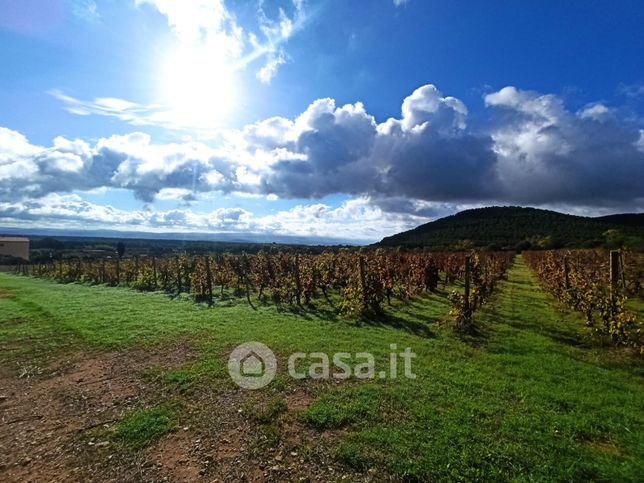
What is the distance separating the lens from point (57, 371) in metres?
6.72

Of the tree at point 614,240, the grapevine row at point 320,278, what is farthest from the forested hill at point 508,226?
the grapevine row at point 320,278

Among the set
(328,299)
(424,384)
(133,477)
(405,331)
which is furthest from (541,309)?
(133,477)

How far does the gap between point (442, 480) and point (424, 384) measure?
2.21 metres

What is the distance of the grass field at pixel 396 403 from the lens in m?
3.72

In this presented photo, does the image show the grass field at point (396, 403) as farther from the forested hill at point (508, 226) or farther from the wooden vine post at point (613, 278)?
the forested hill at point (508, 226)

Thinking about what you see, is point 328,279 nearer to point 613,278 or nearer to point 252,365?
point 252,365

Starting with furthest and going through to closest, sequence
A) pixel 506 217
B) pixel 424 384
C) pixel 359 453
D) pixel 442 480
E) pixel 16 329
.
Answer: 1. pixel 506 217
2. pixel 16 329
3. pixel 424 384
4. pixel 359 453
5. pixel 442 480

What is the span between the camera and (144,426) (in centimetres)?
451

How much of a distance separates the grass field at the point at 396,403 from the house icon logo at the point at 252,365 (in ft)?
0.65

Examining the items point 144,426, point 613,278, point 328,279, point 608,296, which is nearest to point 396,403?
point 144,426

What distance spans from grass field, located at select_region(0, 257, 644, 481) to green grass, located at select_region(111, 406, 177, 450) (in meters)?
0.02

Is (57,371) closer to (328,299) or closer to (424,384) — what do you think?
(424,384)

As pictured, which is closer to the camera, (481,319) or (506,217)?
(481,319)

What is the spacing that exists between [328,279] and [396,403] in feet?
38.9
